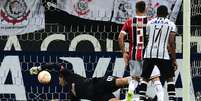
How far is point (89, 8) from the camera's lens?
473 inches

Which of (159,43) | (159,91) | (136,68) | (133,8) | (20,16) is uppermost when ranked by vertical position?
(133,8)

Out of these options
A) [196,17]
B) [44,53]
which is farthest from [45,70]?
[196,17]

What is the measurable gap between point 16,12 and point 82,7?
46.4 inches

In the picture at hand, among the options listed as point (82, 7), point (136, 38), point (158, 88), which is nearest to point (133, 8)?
point (82, 7)

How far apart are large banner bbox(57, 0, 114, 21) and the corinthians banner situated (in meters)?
0.42

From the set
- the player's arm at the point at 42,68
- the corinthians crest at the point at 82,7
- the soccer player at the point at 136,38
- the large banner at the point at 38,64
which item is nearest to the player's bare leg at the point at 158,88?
the soccer player at the point at 136,38

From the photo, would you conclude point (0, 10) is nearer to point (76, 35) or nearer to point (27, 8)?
point (27, 8)

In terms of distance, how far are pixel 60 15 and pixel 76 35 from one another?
46 cm

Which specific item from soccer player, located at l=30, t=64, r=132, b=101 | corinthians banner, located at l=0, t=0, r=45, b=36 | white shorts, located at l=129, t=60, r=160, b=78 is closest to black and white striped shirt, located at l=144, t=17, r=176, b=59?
white shorts, located at l=129, t=60, r=160, b=78

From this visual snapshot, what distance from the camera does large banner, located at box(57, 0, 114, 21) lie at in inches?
472

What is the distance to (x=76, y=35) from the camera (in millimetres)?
12094

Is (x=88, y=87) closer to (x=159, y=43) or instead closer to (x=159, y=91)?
(x=159, y=91)

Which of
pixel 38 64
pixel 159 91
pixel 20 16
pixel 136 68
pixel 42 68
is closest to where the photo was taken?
pixel 159 91

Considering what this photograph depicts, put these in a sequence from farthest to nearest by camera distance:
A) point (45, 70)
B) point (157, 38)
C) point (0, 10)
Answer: point (0, 10) < point (45, 70) < point (157, 38)
